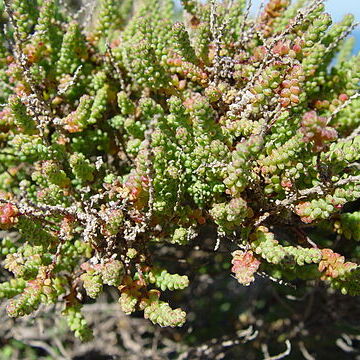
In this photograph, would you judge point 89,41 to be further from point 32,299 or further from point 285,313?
point 285,313

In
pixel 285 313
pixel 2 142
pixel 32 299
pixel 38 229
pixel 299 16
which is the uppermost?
pixel 299 16

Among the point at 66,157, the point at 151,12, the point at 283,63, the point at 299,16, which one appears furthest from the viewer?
the point at 151,12

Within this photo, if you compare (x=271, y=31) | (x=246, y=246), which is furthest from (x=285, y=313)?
(x=271, y=31)

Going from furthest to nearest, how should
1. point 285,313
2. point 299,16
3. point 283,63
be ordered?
point 285,313 → point 299,16 → point 283,63

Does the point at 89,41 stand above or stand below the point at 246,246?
above

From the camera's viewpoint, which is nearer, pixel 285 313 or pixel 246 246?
pixel 246 246

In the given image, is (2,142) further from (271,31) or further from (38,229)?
(271,31)
